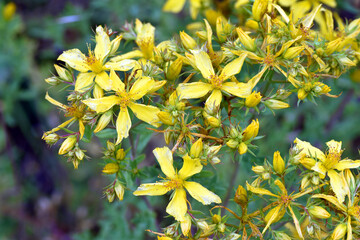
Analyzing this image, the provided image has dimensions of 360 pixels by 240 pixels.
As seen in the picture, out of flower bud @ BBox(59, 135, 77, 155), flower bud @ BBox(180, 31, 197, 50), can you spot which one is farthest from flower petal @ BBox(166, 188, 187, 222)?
flower bud @ BBox(180, 31, 197, 50)

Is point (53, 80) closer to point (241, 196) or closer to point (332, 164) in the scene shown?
point (241, 196)

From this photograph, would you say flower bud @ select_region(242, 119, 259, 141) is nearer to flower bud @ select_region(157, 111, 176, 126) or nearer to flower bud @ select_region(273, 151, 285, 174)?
flower bud @ select_region(273, 151, 285, 174)

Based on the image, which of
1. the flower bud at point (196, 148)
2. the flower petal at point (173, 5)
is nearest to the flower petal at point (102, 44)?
the flower bud at point (196, 148)

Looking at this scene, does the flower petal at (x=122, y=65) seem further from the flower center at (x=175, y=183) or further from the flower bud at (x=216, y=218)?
the flower bud at (x=216, y=218)

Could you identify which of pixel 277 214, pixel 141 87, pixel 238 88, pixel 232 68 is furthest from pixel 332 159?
pixel 141 87

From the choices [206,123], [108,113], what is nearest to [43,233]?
[108,113]

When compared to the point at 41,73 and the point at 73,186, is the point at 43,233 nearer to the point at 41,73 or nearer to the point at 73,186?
the point at 73,186
